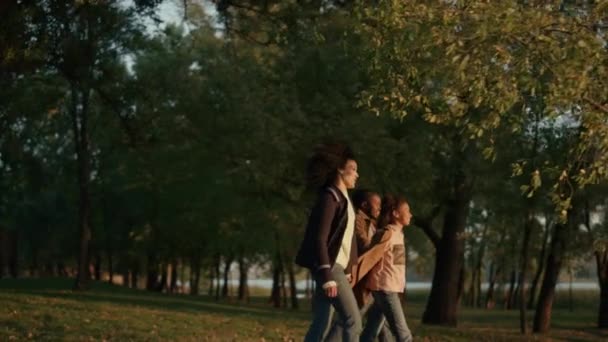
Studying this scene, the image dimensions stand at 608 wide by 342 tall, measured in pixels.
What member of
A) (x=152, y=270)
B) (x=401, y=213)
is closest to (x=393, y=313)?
(x=401, y=213)

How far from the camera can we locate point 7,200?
5462 centimetres

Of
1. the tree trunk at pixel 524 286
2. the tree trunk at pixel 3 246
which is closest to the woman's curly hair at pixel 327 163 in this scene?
the tree trunk at pixel 524 286

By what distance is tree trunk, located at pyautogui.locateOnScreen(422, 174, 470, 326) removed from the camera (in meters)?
29.1

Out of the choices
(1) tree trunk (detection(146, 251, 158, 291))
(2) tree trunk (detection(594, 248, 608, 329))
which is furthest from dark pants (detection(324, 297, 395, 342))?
(1) tree trunk (detection(146, 251, 158, 291))

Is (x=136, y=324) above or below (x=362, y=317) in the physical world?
below

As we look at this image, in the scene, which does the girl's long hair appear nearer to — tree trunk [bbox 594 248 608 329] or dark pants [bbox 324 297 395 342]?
dark pants [bbox 324 297 395 342]

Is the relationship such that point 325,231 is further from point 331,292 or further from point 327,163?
point 327,163

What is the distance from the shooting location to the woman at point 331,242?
865 centimetres

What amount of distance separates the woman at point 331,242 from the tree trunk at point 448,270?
20.2 meters

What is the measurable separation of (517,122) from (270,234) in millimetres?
30829

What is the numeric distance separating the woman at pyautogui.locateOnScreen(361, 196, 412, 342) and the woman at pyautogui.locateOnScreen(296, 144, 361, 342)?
77.7 inches

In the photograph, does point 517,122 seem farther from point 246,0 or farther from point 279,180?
point 279,180

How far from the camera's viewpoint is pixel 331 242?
29.0ft

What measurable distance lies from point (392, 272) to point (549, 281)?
2033 centimetres
